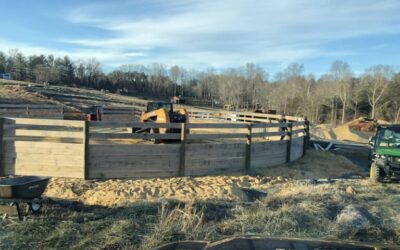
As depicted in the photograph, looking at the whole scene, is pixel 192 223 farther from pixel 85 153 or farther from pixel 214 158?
pixel 214 158

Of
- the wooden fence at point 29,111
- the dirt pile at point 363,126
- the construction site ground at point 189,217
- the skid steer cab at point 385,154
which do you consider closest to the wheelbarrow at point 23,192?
the construction site ground at point 189,217

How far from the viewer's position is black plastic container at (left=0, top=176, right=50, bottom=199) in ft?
19.6

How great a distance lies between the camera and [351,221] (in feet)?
19.0

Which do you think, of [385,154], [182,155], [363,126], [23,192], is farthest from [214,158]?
[363,126]

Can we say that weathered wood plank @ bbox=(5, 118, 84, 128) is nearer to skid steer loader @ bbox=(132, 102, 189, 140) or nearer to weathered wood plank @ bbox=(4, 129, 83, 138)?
weathered wood plank @ bbox=(4, 129, 83, 138)

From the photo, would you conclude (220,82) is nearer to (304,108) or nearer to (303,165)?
(304,108)

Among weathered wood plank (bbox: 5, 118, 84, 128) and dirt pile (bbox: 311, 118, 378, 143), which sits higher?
weathered wood plank (bbox: 5, 118, 84, 128)

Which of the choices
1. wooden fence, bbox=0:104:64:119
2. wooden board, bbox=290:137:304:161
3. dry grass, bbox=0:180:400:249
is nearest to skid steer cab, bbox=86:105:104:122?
wooden fence, bbox=0:104:64:119

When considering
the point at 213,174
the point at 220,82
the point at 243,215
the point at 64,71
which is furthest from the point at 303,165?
the point at 220,82

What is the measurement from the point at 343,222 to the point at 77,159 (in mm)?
6973

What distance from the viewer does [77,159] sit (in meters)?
10.2

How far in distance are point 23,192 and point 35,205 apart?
340mm

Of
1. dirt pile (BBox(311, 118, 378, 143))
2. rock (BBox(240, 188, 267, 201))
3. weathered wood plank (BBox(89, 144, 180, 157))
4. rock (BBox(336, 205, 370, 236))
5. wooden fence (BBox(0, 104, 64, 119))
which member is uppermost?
wooden fence (BBox(0, 104, 64, 119))

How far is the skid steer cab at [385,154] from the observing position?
1180 centimetres
